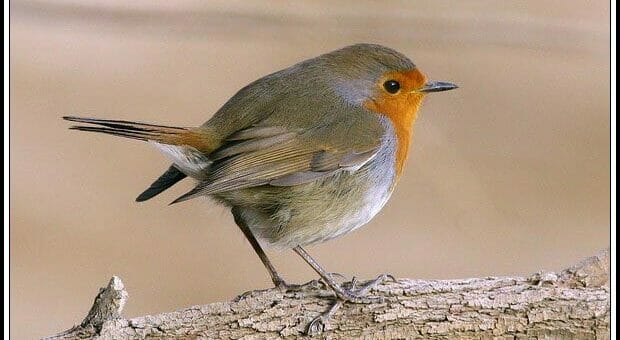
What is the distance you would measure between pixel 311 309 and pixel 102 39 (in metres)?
3.16

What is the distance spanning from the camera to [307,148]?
10.2ft

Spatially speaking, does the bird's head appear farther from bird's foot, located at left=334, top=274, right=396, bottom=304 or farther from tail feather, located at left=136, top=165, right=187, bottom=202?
tail feather, located at left=136, top=165, right=187, bottom=202

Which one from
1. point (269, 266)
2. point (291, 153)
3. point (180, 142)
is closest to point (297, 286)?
point (269, 266)

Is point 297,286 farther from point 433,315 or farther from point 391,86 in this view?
point 391,86

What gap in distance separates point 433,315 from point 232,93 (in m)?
2.95

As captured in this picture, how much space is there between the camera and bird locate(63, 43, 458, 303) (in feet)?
9.82

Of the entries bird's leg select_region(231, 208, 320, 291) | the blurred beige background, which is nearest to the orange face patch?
bird's leg select_region(231, 208, 320, 291)

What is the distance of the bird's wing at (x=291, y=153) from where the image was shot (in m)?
2.95

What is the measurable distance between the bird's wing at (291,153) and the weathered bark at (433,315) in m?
0.40

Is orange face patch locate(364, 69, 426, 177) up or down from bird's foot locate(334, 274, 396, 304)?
up

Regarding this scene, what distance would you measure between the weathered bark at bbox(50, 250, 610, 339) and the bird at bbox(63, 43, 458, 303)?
13 centimetres

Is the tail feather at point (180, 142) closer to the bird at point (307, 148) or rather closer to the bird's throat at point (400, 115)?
the bird at point (307, 148)

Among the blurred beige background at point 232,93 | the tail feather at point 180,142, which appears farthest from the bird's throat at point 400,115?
the blurred beige background at point 232,93

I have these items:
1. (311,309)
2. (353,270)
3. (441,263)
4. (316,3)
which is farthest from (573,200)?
(311,309)
